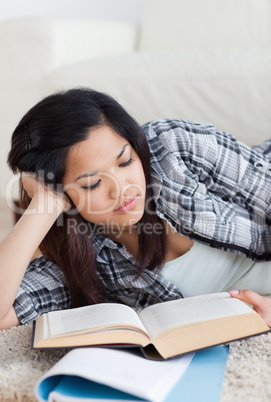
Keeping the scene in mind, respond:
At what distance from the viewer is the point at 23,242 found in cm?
98

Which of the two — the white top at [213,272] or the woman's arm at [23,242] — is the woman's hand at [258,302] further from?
the woman's arm at [23,242]

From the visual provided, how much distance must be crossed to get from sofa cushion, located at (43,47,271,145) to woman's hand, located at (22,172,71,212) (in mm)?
580

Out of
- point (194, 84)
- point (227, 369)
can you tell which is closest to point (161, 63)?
point (194, 84)

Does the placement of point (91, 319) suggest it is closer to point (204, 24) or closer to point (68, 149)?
point (68, 149)

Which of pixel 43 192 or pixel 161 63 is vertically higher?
pixel 161 63

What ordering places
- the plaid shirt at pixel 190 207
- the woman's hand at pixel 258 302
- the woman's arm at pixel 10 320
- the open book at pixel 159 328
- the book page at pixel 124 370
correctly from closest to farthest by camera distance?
the book page at pixel 124 370 < the open book at pixel 159 328 < the woman's hand at pixel 258 302 < the woman's arm at pixel 10 320 < the plaid shirt at pixel 190 207

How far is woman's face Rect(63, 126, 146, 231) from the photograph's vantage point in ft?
3.24

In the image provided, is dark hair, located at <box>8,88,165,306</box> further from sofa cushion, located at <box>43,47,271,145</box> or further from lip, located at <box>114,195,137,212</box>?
sofa cushion, located at <box>43,47,271,145</box>

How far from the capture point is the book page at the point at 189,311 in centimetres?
80

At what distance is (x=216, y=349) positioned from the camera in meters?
0.81

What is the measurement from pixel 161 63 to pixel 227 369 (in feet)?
3.80

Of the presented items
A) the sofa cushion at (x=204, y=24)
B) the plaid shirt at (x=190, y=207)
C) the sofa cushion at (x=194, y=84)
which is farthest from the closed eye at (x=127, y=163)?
the sofa cushion at (x=204, y=24)

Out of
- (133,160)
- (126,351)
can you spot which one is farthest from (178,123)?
(126,351)

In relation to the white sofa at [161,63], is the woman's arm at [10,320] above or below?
below
